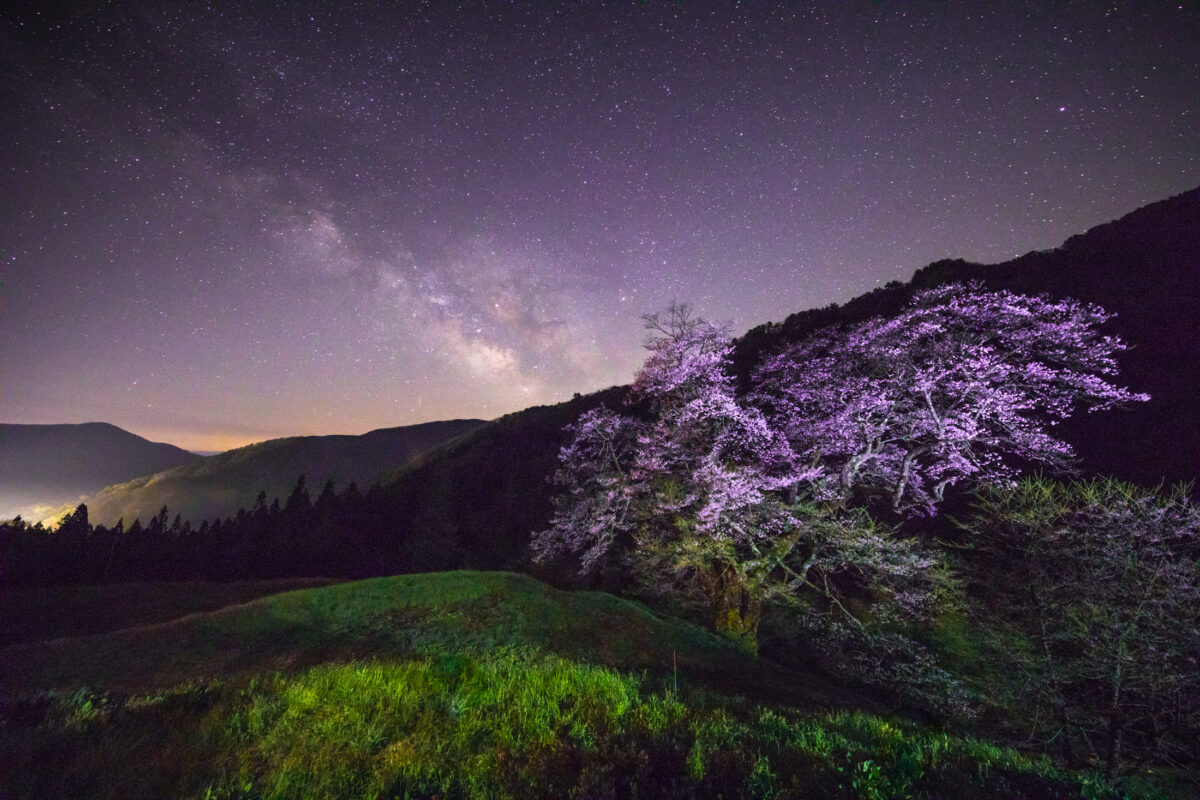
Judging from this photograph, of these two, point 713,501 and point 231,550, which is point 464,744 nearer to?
point 713,501

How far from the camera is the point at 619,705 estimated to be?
596 cm

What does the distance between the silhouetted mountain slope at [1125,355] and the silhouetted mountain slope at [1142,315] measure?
0.06 meters

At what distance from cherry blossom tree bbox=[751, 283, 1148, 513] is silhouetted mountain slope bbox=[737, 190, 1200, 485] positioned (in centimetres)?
206

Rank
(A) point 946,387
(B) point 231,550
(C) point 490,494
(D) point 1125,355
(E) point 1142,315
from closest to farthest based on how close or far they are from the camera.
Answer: (A) point 946,387
(D) point 1125,355
(E) point 1142,315
(B) point 231,550
(C) point 490,494

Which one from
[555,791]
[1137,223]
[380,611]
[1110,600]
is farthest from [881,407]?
[1137,223]

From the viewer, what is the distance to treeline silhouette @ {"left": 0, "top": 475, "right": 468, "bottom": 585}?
153 feet

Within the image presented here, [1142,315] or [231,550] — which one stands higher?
[1142,315]

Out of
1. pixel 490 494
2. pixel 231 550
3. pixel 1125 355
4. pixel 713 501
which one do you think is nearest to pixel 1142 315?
pixel 1125 355

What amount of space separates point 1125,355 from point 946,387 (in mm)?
19135

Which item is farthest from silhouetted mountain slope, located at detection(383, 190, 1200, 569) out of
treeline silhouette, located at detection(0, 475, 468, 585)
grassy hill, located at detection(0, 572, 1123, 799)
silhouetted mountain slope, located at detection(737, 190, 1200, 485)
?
grassy hill, located at detection(0, 572, 1123, 799)

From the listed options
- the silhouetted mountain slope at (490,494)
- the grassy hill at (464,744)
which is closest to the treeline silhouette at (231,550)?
the silhouetted mountain slope at (490,494)

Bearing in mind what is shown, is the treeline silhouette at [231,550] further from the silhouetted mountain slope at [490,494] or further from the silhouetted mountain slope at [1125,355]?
the silhouetted mountain slope at [1125,355]

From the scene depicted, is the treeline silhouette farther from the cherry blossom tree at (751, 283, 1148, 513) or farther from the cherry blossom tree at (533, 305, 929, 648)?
the cherry blossom tree at (751, 283, 1148, 513)

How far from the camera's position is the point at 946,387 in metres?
15.4
